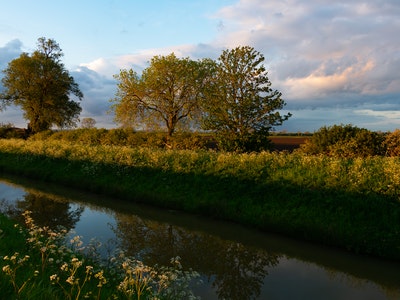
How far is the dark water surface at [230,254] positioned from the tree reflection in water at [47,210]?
0.04 meters

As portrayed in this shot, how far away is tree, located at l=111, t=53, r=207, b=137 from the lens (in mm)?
47156

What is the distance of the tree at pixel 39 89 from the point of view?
201ft

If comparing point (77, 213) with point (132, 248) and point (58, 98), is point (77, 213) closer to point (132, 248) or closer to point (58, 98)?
point (132, 248)

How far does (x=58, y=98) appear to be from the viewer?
206 feet

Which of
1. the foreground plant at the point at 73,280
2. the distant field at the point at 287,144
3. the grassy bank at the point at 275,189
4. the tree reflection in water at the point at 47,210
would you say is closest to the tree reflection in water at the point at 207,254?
the foreground plant at the point at 73,280

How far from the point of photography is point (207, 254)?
12.2 meters

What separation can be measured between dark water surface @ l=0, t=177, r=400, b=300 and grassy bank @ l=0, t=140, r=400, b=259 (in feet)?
2.24

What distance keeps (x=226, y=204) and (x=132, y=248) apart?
19.8 feet

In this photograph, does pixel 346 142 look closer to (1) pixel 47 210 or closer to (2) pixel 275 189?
(2) pixel 275 189

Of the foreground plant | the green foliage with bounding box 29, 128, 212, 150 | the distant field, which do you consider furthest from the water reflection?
the distant field

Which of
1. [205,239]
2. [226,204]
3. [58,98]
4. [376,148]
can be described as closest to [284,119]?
[376,148]

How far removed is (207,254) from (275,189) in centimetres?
604

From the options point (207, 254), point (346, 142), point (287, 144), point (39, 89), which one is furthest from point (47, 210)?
point (39, 89)

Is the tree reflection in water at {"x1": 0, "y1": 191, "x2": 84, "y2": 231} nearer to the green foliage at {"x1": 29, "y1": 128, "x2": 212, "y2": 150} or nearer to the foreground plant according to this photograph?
the foreground plant
